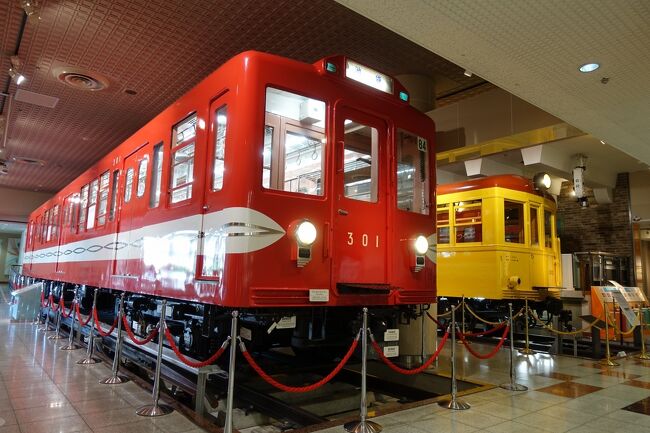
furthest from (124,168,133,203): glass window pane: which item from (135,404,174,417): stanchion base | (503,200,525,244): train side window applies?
(503,200,525,244): train side window

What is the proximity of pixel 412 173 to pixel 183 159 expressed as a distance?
7.68 feet

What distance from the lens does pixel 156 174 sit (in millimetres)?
5156

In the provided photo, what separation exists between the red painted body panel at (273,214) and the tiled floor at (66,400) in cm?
103

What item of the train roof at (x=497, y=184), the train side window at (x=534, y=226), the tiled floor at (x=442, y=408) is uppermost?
the train roof at (x=497, y=184)

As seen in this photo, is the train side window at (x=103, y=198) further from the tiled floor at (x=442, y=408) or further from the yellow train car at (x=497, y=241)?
the yellow train car at (x=497, y=241)

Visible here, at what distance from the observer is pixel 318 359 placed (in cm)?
523

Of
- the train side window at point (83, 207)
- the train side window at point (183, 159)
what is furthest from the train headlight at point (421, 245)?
the train side window at point (83, 207)

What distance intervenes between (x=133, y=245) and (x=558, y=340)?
7.11 metres

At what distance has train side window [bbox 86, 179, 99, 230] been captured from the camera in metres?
7.64

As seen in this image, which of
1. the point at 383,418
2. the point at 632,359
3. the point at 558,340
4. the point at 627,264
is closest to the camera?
the point at 383,418

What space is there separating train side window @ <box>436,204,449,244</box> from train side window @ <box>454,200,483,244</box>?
0.72 ft

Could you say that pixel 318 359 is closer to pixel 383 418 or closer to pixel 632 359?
pixel 383 418

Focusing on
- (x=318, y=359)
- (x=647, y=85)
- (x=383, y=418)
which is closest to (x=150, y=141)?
(x=318, y=359)

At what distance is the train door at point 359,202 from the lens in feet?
13.0
